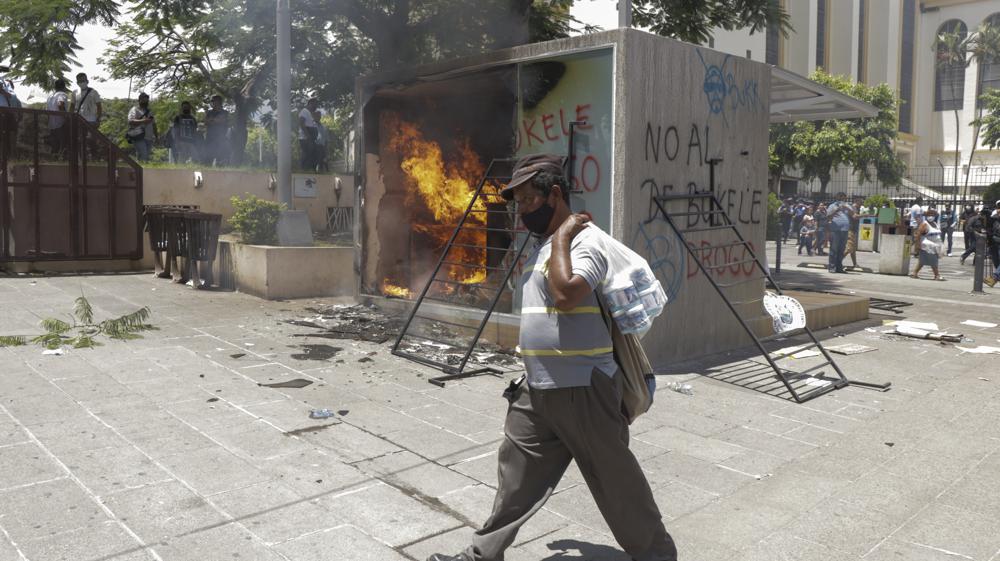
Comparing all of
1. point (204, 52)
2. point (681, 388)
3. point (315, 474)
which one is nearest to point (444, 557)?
point (315, 474)

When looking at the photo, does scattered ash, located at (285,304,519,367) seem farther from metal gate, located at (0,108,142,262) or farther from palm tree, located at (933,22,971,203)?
palm tree, located at (933,22,971,203)

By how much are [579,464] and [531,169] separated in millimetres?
1139

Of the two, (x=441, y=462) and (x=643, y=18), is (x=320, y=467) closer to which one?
(x=441, y=462)

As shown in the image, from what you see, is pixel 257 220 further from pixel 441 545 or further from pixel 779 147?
pixel 779 147

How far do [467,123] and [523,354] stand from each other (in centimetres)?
597

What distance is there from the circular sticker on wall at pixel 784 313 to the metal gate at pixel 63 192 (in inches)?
375

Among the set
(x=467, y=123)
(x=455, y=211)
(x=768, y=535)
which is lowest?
(x=768, y=535)

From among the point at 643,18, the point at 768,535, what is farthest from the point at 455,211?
the point at 643,18

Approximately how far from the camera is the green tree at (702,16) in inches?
566

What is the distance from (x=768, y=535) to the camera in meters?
3.84

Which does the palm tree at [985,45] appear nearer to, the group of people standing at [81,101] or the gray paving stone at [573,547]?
the group of people standing at [81,101]

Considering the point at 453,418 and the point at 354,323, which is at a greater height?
the point at 354,323

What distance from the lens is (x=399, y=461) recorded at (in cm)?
469

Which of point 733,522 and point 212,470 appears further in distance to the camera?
point 212,470
